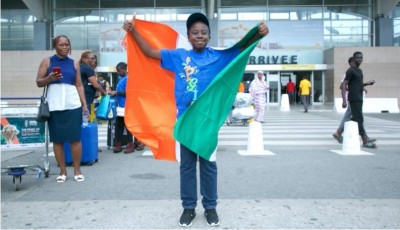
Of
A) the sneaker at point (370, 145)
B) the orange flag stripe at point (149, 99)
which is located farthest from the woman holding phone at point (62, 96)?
the sneaker at point (370, 145)

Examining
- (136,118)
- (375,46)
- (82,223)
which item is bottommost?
(82,223)

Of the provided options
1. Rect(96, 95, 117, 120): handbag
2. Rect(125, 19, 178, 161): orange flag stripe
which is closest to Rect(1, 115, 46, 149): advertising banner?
Rect(125, 19, 178, 161): orange flag stripe

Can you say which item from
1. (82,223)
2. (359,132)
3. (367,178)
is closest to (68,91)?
(82,223)

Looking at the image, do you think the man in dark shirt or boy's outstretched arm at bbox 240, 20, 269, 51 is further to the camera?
the man in dark shirt

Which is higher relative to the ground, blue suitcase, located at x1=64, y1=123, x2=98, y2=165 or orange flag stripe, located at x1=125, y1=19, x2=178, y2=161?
orange flag stripe, located at x1=125, y1=19, x2=178, y2=161

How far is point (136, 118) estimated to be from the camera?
441cm

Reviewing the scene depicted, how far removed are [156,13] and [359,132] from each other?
24.5m

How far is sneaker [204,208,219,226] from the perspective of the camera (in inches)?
153

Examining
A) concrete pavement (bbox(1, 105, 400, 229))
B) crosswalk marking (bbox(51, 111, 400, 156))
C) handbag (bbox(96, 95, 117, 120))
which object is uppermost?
handbag (bbox(96, 95, 117, 120))

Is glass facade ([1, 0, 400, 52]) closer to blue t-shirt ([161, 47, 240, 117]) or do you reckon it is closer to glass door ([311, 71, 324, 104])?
glass door ([311, 71, 324, 104])

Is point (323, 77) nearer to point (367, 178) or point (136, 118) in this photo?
point (367, 178)

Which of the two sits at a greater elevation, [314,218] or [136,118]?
[136,118]

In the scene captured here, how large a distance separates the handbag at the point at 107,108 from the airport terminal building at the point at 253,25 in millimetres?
21892

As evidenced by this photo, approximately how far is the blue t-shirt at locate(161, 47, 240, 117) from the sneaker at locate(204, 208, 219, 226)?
0.91 m
